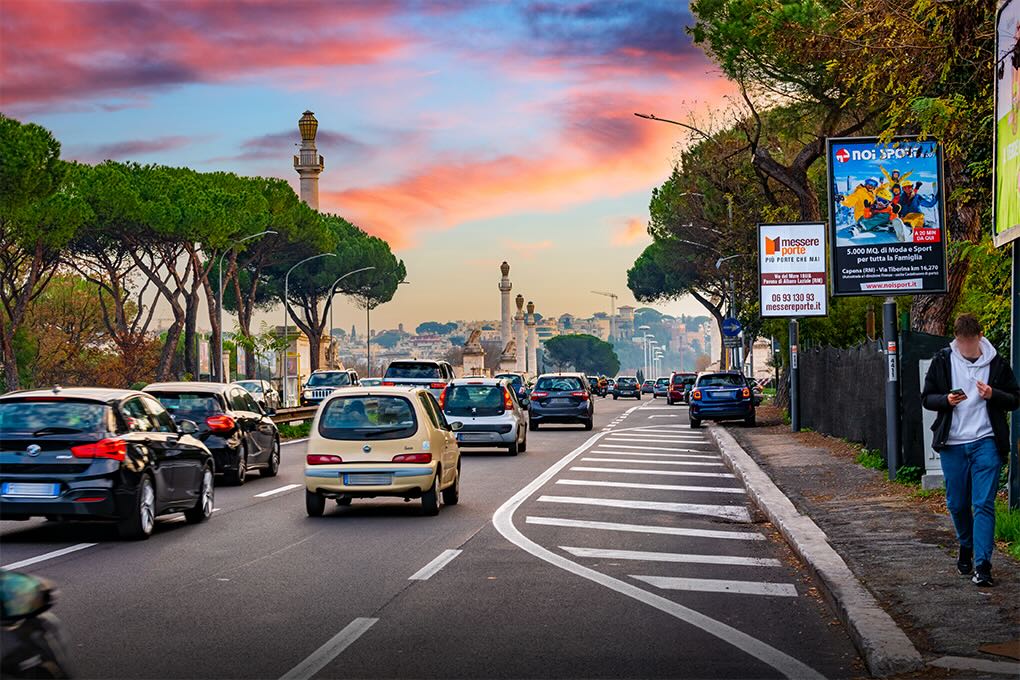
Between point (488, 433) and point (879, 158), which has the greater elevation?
point (879, 158)

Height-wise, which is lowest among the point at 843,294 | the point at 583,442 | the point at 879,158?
the point at 583,442

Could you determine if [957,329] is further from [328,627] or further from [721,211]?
[721,211]

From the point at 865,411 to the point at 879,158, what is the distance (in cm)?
735

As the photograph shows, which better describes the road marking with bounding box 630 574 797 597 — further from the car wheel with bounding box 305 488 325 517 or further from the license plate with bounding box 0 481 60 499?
the car wheel with bounding box 305 488 325 517

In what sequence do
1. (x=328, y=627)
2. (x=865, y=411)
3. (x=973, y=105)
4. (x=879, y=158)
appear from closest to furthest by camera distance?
1. (x=328, y=627)
2. (x=973, y=105)
3. (x=879, y=158)
4. (x=865, y=411)

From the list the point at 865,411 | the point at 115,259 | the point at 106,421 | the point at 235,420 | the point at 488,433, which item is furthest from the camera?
the point at 115,259

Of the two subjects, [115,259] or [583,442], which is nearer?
[583,442]

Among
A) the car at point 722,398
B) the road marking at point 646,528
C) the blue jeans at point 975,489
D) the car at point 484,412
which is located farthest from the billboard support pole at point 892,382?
the car at point 722,398

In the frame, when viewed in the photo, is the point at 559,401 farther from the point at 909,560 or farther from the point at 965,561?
the point at 965,561

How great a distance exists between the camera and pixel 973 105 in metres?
15.8

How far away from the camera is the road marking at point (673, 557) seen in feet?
42.2

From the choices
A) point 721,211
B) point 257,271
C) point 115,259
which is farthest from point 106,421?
point 257,271

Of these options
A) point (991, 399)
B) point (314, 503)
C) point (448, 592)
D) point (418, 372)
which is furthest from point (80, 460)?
point (418, 372)

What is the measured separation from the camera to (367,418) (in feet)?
55.8
